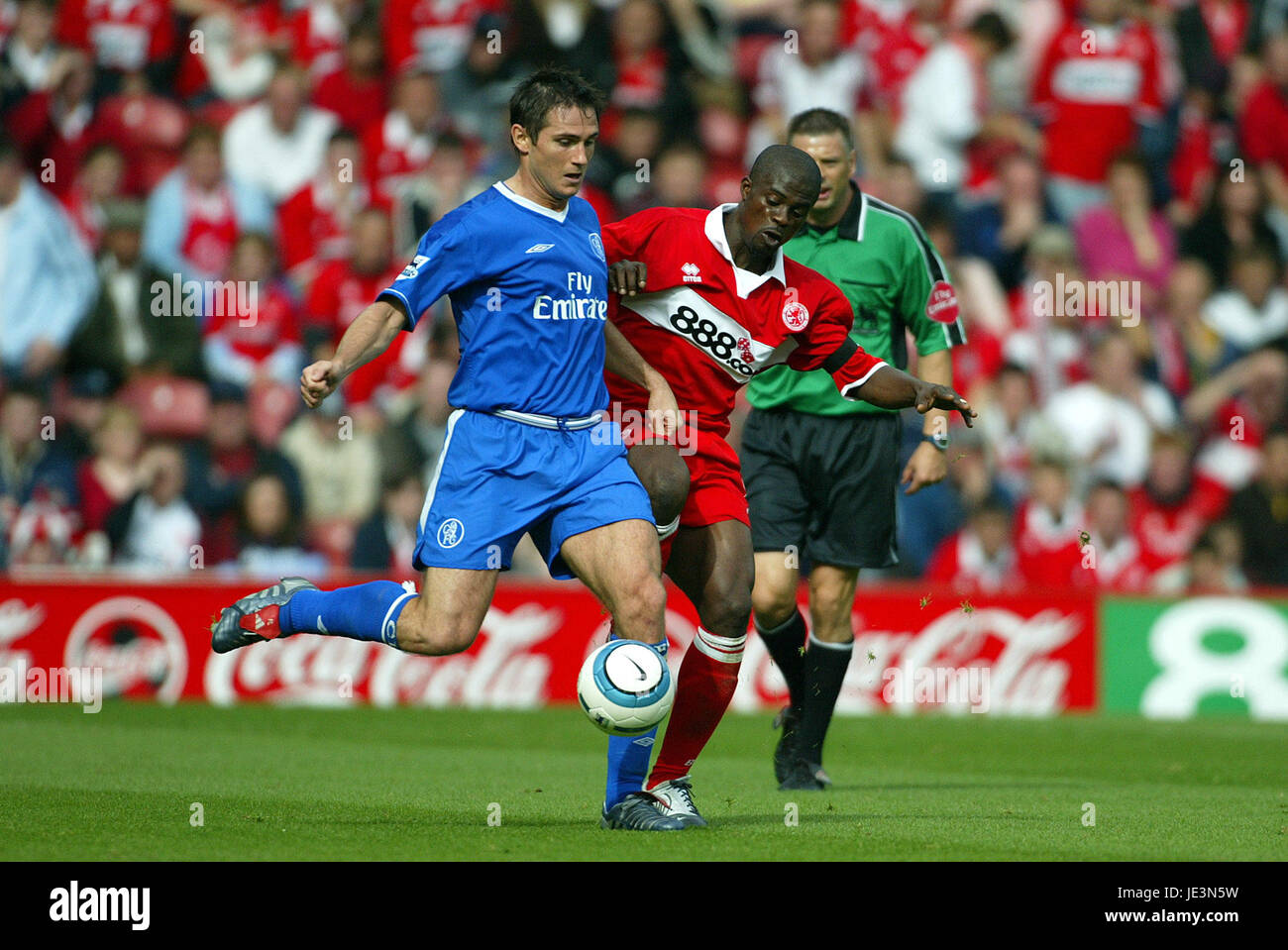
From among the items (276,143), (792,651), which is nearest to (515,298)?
(792,651)

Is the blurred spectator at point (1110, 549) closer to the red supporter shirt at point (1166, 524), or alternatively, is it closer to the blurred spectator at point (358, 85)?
the red supporter shirt at point (1166, 524)

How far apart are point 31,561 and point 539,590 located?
3.91 meters

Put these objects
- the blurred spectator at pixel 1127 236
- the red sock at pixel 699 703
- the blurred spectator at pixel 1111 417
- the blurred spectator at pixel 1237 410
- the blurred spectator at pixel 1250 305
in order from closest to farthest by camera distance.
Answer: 1. the red sock at pixel 699 703
2. the blurred spectator at pixel 1111 417
3. the blurred spectator at pixel 1237 410
4. the blurred spectator at pixel 1250 305
5. the blurred spectator at pixel 1127 236

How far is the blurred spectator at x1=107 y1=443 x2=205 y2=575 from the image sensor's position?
13.7 meters

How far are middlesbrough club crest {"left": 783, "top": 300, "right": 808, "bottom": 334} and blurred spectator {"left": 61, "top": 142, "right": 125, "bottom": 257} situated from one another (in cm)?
962

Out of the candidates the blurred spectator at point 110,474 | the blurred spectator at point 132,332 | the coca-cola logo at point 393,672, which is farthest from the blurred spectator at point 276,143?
the coca-cola logo at point 393,672

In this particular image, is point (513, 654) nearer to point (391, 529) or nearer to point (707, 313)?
point (391, 529)

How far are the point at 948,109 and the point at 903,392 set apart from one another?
10.1m

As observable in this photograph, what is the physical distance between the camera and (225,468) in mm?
14188

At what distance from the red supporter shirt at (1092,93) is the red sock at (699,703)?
10739 mm

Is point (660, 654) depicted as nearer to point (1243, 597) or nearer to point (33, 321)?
point (1243, 597)

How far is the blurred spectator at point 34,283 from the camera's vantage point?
1452 cm

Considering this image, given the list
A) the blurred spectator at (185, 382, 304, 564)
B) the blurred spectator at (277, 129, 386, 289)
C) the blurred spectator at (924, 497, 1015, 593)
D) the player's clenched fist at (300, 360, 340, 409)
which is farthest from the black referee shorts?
the blurred spectator at (277, 129, 386, 289)

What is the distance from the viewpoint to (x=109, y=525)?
543 inches
